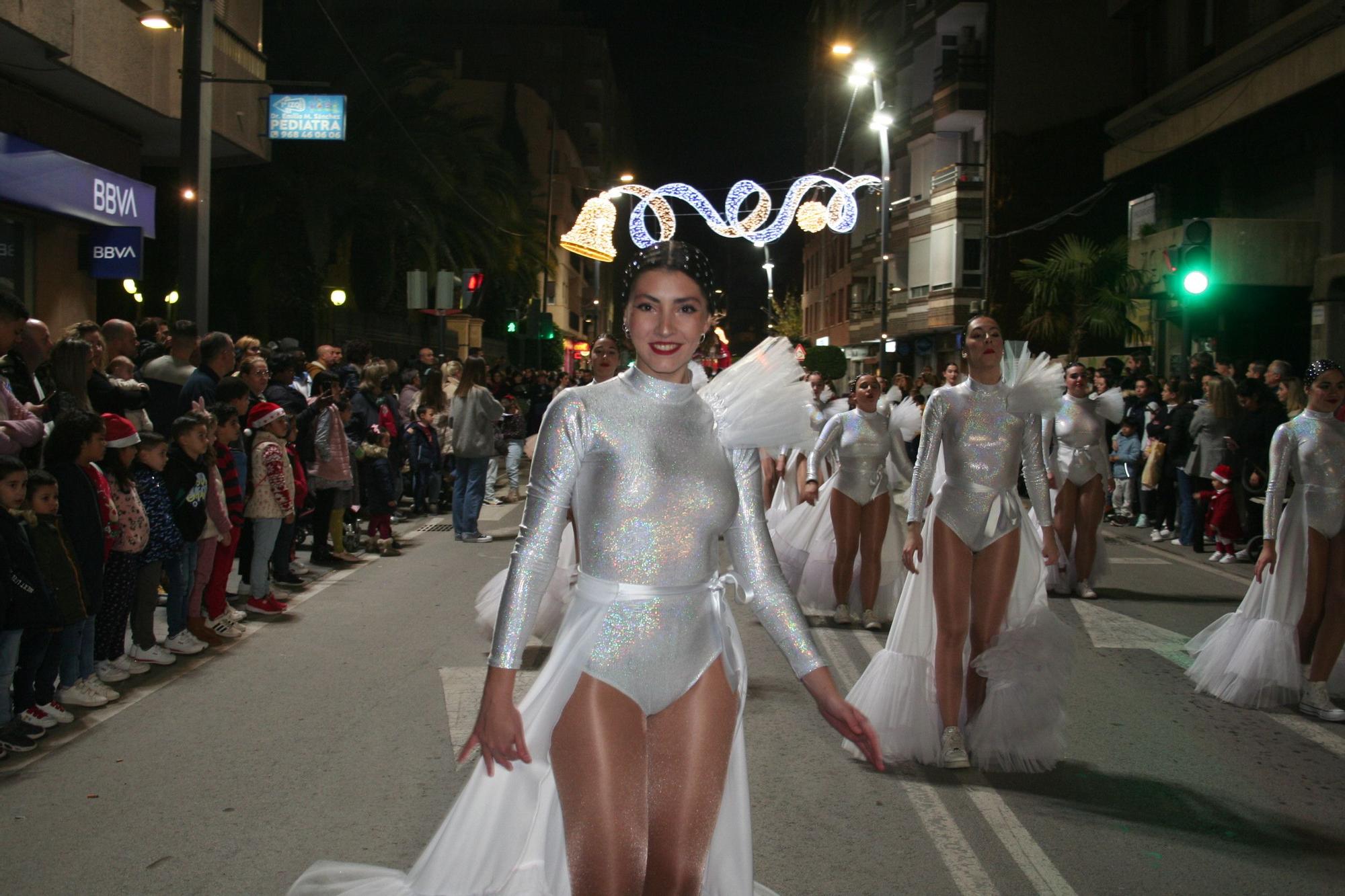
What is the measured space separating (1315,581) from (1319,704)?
0.71 meters

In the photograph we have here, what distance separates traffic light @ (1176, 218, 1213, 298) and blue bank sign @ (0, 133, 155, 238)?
13.0 m

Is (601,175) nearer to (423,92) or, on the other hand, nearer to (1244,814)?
(423,92)

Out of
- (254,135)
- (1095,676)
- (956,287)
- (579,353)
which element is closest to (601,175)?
(579,353)

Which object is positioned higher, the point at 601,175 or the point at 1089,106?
the point at 601,175

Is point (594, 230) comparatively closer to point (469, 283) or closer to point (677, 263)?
point (469, 283)

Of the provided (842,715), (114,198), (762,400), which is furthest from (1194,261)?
(114,198)

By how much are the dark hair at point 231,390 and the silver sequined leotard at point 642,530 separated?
22.8 ft

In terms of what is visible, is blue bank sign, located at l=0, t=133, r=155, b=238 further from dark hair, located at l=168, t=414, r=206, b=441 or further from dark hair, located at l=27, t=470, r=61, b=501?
dark hair, located at l=27, t=470, r=61, b=501

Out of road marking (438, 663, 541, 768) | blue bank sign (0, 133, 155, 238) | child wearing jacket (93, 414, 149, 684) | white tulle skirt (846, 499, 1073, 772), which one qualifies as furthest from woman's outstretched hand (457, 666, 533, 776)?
blue bank sign (0, 133, 155, 238)

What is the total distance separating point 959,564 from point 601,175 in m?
91.2

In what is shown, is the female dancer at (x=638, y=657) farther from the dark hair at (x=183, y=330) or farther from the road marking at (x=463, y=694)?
the dark hair at (x=183, y=330)

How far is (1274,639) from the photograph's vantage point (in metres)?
7.45

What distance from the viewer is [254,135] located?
19.6m

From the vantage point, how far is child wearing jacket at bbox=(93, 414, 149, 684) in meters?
7.33
